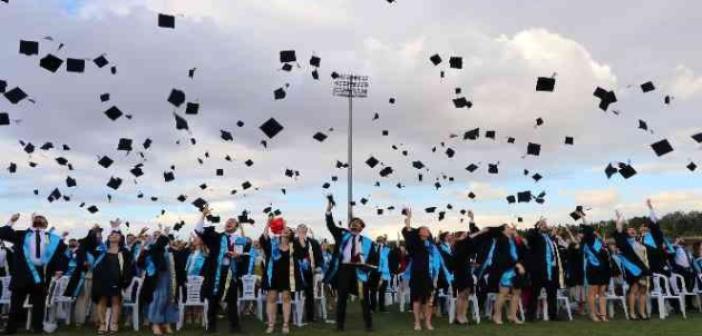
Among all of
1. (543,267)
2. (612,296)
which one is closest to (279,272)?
(543,267)

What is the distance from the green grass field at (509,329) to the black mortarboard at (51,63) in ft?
15.0

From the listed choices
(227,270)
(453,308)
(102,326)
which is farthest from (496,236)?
(102,326)

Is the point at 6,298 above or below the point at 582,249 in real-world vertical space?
below

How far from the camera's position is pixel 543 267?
493 inches

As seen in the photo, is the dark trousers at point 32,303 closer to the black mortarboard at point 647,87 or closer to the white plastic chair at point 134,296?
the white plastic chair at point 134,296

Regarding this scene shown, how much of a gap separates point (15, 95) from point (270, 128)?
15.2 feet

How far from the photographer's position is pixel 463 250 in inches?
490

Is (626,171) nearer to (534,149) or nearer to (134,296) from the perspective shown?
(534,149)

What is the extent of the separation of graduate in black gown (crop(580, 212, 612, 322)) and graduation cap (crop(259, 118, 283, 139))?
225 inches

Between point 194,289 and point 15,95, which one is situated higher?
point 15,95

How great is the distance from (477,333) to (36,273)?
6369 mm

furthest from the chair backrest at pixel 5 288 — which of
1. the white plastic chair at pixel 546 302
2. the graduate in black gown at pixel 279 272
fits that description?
the white plastic chair at pixel 546 302

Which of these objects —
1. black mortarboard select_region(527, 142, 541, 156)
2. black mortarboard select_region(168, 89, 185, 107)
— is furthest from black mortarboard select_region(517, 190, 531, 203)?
black mortarboard select_region(168, 89, 185, 107)

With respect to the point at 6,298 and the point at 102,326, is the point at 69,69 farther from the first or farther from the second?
the point at 102,326
